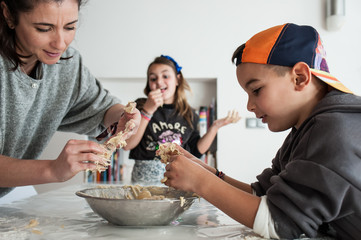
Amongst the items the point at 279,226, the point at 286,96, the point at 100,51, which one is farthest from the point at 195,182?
the point at 100,51

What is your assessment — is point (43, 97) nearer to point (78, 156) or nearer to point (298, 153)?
point (78, 156)

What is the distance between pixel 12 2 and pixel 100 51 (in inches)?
85.5

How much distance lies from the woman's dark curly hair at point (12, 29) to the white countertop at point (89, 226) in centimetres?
45

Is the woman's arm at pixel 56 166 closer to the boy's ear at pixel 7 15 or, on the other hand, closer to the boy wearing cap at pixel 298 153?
the boy wearing cap at pixel 298 153

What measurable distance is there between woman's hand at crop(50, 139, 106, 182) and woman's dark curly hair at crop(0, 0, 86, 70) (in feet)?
1.35

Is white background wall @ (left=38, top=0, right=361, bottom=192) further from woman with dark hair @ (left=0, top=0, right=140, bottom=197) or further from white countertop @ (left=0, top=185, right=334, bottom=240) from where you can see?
white countertop @ (left=0, top=185, right=334, bottom=240)

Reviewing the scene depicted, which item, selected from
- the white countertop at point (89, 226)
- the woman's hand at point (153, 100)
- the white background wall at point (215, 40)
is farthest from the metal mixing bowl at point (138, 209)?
the white background wall at point (215, 40)

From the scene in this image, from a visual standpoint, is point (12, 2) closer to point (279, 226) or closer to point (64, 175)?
point (64, 175)

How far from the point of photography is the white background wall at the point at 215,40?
2.97m

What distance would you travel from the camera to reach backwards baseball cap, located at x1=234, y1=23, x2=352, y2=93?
814mm

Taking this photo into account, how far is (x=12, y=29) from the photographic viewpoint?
3.40ft

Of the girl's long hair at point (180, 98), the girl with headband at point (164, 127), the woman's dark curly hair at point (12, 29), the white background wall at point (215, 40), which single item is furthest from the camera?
the white background wall at point (215, 40)

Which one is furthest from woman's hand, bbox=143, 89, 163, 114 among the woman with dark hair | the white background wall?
the white background wall

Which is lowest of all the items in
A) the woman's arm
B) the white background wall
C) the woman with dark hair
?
the woman's arm
